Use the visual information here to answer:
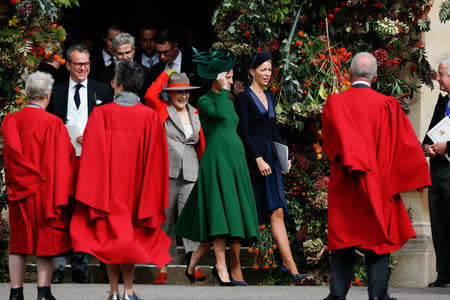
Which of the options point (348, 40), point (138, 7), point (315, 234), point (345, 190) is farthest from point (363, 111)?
point (138, 7)

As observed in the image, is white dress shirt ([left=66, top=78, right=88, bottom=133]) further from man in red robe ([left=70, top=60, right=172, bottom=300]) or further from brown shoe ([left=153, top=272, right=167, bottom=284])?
man in red robe ([left=70, top=60, right=172, bottom=300])

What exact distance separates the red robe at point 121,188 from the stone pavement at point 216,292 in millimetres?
1063

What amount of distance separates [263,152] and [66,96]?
2.01 m

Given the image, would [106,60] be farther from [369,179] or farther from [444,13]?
[369,179]

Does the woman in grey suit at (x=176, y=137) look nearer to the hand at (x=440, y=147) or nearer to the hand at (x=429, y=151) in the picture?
the hand at (x=429, y=151)

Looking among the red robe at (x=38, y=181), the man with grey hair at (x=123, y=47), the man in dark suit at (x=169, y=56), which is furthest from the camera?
the man in dark suit at (x=169, y=56)

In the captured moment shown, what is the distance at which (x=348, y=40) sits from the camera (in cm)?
1134

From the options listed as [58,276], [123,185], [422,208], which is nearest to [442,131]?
[422,208]

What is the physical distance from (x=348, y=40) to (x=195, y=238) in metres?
3.49

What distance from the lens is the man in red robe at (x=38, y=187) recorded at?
7.25m

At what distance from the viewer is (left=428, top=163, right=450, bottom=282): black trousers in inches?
373

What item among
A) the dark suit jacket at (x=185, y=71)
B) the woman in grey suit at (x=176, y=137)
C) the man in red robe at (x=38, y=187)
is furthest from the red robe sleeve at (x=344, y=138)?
the dark suit jacket at (x=185, y=71)

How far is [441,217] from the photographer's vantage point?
9.59 meters

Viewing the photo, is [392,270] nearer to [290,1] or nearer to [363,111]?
[290,1]
